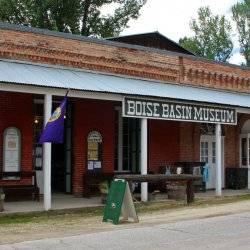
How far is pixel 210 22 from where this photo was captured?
175 ft

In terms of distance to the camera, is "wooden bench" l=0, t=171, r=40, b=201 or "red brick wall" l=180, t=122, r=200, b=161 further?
"red brick wall" l=180, t=122, r=200, b=161

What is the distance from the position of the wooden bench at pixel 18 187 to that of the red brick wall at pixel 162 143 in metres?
5.01

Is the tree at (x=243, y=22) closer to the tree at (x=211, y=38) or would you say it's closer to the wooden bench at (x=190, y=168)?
the tree at (x=211, y=38)

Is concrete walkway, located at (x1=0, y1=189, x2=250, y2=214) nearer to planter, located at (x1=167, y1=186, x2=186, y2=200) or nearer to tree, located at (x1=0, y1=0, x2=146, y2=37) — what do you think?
planter, located at (x1=167, y1=186, x2=186, y2=200)

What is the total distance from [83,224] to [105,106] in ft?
22.2

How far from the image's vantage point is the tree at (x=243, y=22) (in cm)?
5250

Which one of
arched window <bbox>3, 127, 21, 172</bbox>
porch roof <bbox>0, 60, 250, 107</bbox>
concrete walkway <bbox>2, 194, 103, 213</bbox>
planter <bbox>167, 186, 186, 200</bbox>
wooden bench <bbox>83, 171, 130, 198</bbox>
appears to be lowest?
concrete walkway <bbox>2, 194, 103, 213</bbox>

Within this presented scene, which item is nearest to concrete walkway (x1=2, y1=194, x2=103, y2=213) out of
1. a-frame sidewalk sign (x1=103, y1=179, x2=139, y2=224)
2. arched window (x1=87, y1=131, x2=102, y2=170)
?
arched window (x1=87, y1=131, x2=102, y2=170)

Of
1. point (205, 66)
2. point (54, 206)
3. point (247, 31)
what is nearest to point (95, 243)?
point (54, 206)

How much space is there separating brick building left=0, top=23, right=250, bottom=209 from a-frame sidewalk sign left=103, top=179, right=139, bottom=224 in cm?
210

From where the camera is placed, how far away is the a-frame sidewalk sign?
12.1 metres

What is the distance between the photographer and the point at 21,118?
1616cm

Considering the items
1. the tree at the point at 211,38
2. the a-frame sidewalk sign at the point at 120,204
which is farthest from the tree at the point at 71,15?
the a-frame sidewalk sign at the point at 120,204

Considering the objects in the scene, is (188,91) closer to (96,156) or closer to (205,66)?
(205,66)
